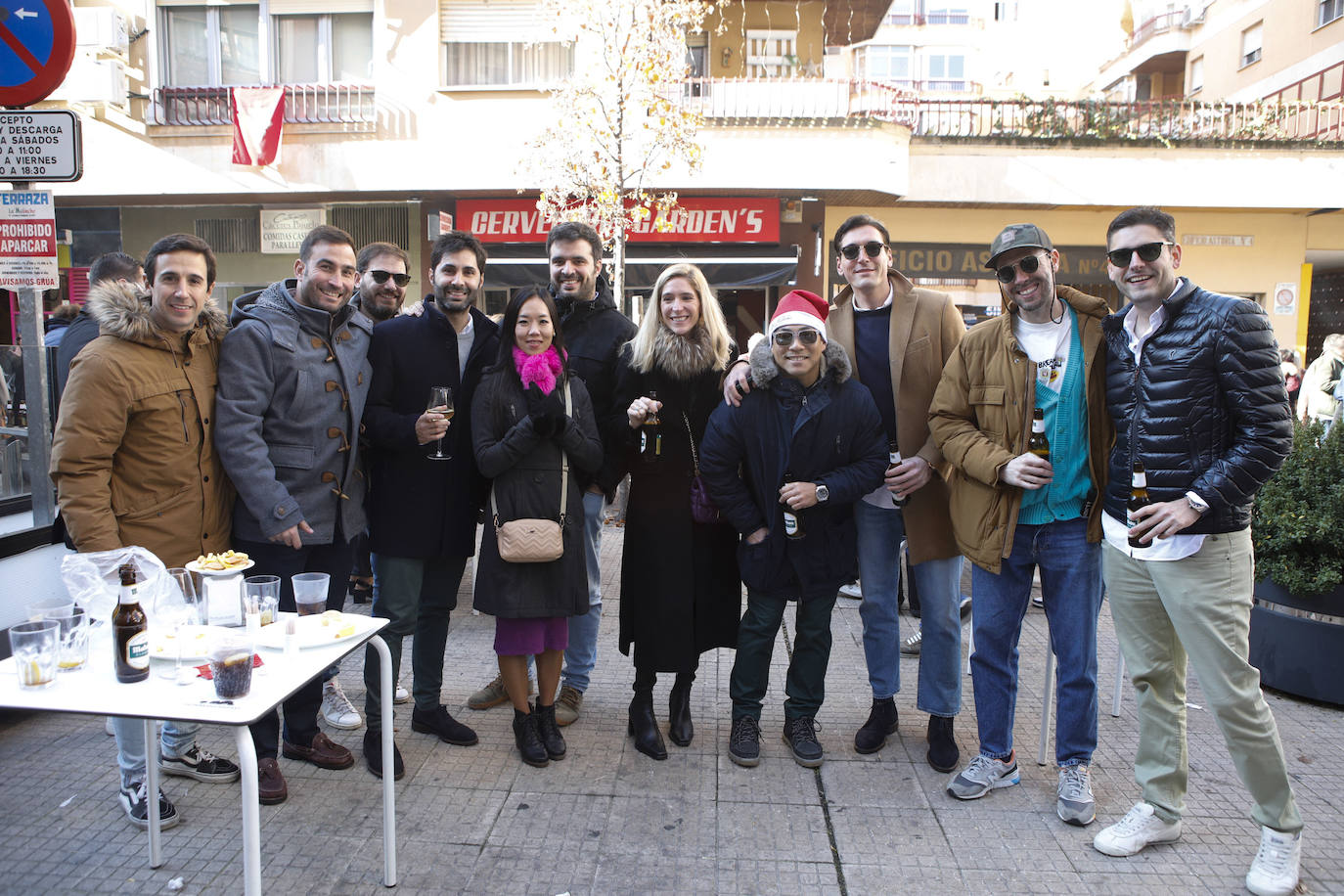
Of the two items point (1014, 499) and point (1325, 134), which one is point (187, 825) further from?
point (1325, 134)

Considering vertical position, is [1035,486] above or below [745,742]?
above

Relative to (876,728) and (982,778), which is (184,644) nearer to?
(876,728)

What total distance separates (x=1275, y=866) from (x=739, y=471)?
2.33m

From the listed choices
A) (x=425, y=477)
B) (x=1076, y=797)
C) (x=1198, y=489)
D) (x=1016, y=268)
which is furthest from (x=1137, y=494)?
(x=425, y=477)

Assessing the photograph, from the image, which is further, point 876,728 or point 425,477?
point 876,728

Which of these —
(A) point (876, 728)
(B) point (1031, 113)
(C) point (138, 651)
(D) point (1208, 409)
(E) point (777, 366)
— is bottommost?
(A) point (876, 728)

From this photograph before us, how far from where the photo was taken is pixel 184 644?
2.65 meters

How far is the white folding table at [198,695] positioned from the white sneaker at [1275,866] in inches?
114

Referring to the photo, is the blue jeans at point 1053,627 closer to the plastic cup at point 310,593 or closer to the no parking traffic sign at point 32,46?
the plastic cup at point 310,593

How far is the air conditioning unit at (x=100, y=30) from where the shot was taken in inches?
566

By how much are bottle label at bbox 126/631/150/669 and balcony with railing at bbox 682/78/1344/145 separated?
537 inches

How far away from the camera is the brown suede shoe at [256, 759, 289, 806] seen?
348 centimetres

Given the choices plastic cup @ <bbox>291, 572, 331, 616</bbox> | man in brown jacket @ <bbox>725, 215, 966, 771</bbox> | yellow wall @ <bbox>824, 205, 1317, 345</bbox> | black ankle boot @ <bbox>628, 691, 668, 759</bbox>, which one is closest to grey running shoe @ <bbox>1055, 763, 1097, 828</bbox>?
man in brown jacket @ <bbox>725, 215, 966, 771</bbox>

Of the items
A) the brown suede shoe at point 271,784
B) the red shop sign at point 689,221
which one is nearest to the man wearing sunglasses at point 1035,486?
the brown suede shoe at point 271,784
